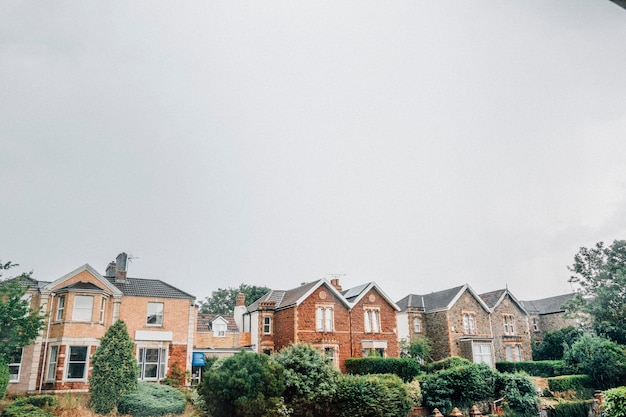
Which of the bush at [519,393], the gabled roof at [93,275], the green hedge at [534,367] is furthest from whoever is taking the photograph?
the green hedge at [534,367]

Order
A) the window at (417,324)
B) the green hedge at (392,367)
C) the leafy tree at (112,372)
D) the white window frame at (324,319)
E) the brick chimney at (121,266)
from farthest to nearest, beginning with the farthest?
the window at (417,324)
the white window frame at (324,319)
the green hedge at (392,367)
the brick chimney at (121,266)
the leafy tree at (112,372)

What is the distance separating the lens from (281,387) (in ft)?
26.0

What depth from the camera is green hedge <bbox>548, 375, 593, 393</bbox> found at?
46.8 ft

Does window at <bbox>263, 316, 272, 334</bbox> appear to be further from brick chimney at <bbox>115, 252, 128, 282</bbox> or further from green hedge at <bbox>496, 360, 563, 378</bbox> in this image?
green hedge at <bbox>496, 360, 563, 378</bbox>

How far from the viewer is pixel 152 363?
43.2 feet

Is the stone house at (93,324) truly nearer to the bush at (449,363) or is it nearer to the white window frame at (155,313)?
the white window frame at (155,313)

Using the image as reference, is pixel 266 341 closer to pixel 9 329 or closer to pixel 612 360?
pixel 9 329

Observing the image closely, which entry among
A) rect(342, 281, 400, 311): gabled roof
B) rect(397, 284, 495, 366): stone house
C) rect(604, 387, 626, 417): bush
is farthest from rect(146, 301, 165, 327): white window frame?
rect(604, 387, 626, 417): bush

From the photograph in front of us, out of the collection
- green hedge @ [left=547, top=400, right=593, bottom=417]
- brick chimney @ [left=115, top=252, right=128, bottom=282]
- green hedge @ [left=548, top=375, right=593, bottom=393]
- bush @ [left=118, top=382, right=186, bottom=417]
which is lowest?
green hedge @ [left=547, top=400, right=593, bottom=417]

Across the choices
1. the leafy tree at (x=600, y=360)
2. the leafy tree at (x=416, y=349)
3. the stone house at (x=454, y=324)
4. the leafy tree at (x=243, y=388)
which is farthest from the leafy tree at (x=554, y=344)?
the leafy tree at (x=243, y=388)

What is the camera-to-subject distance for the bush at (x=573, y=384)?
46.7 feet

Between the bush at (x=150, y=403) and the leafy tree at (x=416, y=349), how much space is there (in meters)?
10.5

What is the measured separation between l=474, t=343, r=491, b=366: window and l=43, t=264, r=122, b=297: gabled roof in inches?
559

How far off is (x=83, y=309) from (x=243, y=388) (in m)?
6.87
